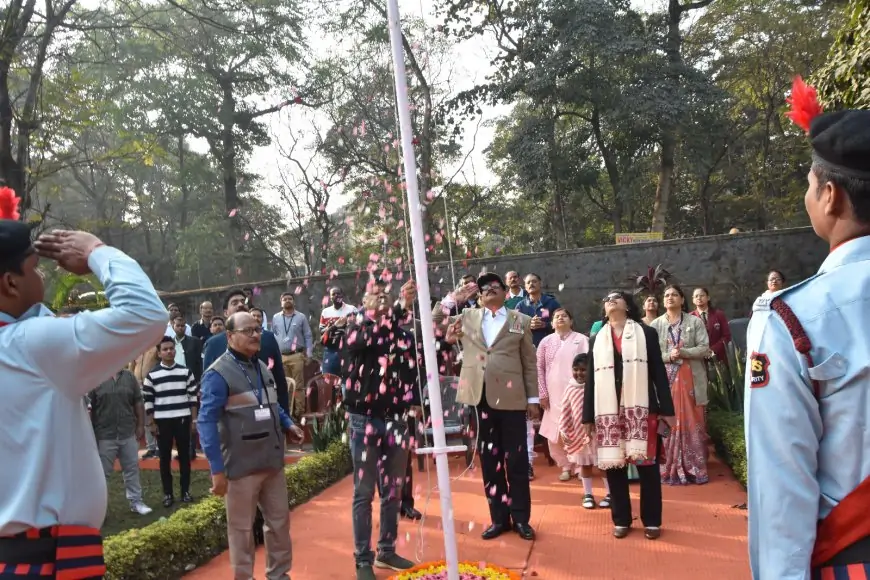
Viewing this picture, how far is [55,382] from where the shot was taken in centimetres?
184

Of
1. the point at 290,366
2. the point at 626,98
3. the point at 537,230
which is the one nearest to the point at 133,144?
the point at 290,366

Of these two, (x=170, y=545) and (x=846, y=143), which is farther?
(x=170, y=545)

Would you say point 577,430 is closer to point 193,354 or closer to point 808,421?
point 193,354

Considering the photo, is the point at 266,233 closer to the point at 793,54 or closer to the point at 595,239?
the point at 595,239

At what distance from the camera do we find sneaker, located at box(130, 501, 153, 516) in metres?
6.90

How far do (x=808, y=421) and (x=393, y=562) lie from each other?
3.86 meters

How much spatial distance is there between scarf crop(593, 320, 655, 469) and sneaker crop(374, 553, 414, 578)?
1.57 metres

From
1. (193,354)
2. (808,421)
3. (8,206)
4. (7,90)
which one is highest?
(7,90)

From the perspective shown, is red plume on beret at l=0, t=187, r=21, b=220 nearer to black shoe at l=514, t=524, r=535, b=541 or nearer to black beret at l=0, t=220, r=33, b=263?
black beret at l=0, t=220, r=33, b=263

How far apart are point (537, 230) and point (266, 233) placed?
9.75m

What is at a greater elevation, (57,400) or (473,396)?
(57,400)

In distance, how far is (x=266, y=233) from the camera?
85.4 feet

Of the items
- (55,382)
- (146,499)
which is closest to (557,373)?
(146,499)

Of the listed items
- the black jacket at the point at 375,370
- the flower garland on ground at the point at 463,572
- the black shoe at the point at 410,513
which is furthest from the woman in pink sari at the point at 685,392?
the black jacket at the point at 375,370
